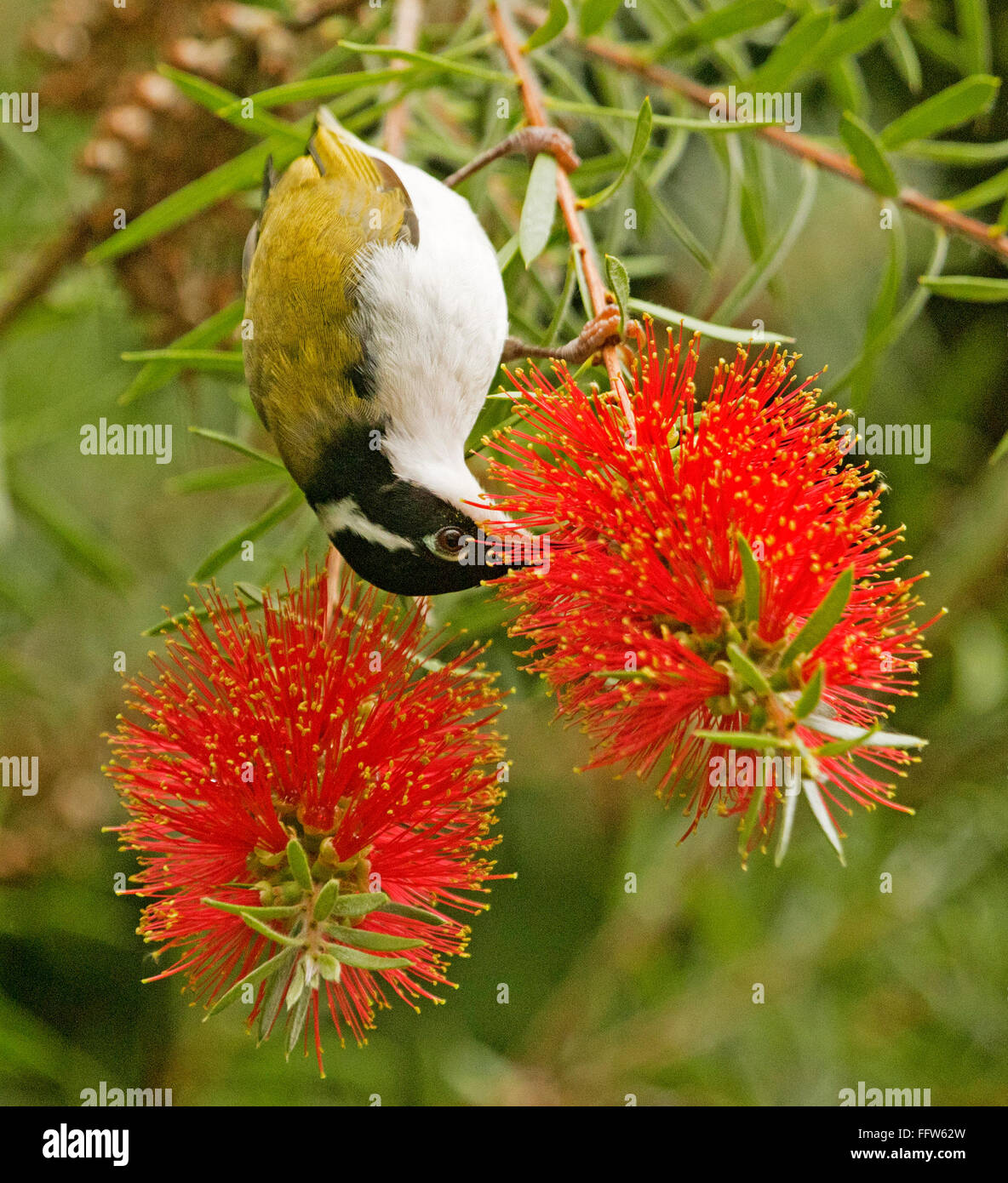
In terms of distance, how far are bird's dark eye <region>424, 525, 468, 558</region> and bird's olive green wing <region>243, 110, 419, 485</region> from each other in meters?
0.34

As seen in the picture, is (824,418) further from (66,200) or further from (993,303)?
(66,200)

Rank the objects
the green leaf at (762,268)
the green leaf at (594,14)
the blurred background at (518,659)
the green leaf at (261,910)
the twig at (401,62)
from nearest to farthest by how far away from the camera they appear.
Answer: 1. the green leaf at (261,910)
2. the green leaf at (762,268)
3. the green leaf at (594,14)
4. the twig at (401,62)
5. the blurred background at (518,659)

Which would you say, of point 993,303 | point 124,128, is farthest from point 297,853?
point 993,303

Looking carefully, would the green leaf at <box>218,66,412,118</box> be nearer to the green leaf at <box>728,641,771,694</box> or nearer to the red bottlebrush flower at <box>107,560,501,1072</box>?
the red bottlebrush flower at <box>107,560,501,1072</box>

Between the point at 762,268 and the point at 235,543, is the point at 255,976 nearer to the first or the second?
the point at 235,543

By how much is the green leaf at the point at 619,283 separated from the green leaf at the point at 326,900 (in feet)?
2.39

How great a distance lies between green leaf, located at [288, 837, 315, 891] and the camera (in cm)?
115

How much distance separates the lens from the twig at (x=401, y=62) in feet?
6.79

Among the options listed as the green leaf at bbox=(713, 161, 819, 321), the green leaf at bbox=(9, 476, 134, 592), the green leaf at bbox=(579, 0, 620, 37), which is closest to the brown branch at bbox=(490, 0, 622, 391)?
the green leaf at bbox=(579, 0, 620, 37)

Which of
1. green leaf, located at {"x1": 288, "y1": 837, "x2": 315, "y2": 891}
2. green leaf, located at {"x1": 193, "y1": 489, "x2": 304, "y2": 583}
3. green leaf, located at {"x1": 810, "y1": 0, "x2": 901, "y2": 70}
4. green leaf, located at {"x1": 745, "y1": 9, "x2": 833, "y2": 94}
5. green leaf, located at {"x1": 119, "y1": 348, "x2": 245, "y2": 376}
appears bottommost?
green leaf, located at {"x1": 288, "y1": 837, "x2": 315, "y2": 891}

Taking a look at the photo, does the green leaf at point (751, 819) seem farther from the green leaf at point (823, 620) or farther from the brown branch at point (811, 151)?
the brown branch at point (811, 151)

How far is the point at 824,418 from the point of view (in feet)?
3.92

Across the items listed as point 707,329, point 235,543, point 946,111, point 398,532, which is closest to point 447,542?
point 398,532

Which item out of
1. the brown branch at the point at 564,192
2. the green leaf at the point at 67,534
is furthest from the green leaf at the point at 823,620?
the green leaf at the point at 67,534
